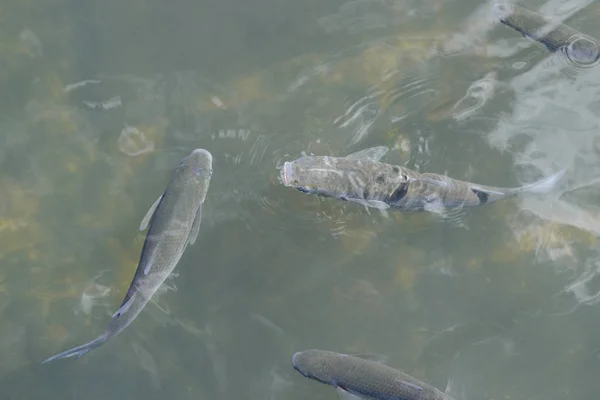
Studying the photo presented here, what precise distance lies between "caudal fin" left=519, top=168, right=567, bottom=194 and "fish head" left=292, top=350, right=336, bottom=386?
2540 millimetres

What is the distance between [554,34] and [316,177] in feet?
9.29

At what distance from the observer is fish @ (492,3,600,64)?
6102mm

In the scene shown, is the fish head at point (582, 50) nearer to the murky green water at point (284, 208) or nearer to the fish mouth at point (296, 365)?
the murky green water at point (284, 208)

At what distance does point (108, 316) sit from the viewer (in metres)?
6.14

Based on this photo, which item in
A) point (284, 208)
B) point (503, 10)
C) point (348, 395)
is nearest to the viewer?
point (348, 395)

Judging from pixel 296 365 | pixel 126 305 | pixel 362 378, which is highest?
pixel 126 305

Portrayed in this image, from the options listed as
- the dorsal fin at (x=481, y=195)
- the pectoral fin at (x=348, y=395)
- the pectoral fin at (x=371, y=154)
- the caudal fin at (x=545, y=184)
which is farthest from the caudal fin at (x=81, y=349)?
the caudal fin at (x=545, y=184)

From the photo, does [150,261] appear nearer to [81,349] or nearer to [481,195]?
[81,349]

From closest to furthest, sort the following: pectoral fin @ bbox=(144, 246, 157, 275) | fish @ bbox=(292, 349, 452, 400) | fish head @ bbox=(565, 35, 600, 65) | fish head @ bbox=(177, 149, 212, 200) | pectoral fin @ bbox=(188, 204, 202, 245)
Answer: fish @ bbox=(292, 349, 452, 400), pectoral fin @ bbox=(144, 246, 157, 275), pectoral fin @ bbox=(188, 204, 202, 245), fish head @ bbox=(177, 149, 212, 200), fish head @ bbox=(565, 35, 600, 65)

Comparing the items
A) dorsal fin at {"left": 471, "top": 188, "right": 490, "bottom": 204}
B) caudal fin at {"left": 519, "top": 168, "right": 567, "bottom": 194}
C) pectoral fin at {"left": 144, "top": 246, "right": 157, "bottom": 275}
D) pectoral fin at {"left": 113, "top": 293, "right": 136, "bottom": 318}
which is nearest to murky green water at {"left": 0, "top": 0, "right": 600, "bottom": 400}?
caudal fin at {"left": 519, "top": 168, "right": 567, "bottom": 194}

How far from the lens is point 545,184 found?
6145 millimetres

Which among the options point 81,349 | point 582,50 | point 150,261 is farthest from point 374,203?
point 81,349

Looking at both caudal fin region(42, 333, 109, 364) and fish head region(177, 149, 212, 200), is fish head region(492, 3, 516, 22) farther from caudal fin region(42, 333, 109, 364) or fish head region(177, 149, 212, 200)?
caudal fin region(42, 333, 109, 364)

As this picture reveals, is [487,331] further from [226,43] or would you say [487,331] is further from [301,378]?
[226,43]
